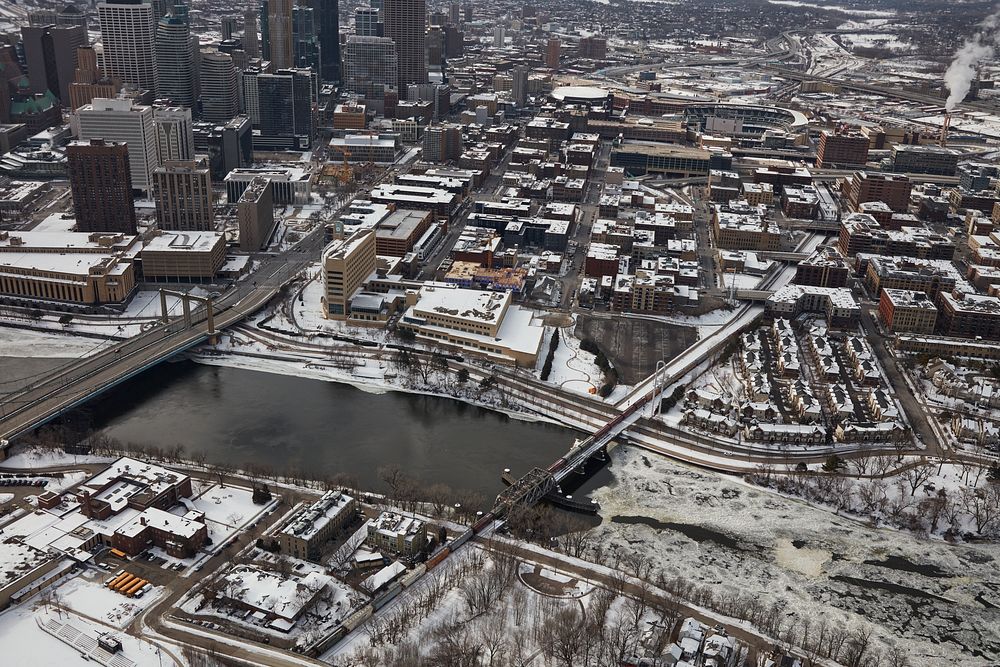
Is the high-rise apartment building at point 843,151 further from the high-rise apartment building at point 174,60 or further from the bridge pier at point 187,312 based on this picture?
the bridge pier at point 187,312

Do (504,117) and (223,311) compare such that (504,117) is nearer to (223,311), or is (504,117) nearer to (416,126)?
(416,126)

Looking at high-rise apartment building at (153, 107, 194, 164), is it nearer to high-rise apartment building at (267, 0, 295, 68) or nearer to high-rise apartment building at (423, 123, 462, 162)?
high-rise apartment building at (423, 123, 462, 162)

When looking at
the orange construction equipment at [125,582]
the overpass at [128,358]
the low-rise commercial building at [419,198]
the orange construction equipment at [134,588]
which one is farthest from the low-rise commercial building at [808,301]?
the orange construction equipment at [125,582]

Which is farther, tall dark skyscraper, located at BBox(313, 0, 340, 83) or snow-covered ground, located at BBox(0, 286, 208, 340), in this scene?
tall dark skyscraper, located at BBox(313, 0, 340, 83)

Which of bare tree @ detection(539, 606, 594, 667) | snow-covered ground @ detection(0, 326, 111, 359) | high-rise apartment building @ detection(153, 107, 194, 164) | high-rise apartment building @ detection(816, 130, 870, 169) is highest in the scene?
high-rise apartment building @ detection(153, 107, 194, 164)

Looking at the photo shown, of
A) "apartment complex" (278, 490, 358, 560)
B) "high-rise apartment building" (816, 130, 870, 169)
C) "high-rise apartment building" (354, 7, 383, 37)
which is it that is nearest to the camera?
"apartment complex" (278, 490, 358, 560)

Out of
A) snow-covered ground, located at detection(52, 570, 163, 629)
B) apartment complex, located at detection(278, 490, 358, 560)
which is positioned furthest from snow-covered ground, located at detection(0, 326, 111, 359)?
apartment complex, located at detection(278, 490, 358, 560)

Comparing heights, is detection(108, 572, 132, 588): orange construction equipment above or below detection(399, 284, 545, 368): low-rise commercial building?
below
